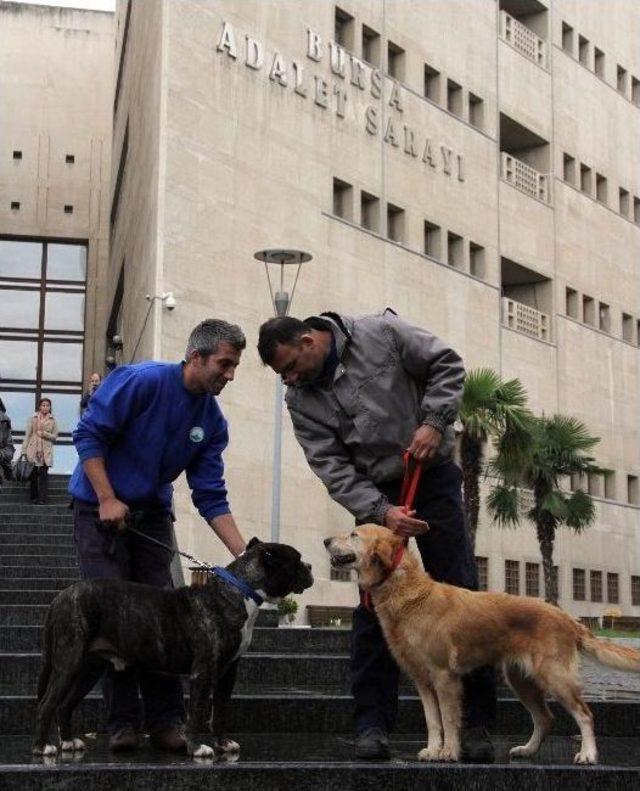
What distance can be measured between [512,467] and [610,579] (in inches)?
587

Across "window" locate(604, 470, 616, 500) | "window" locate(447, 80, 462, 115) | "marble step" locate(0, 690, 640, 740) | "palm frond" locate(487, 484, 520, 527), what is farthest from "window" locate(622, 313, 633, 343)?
"marble step" locate(0, 690, 640, 740)

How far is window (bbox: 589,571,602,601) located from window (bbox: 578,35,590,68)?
1853 cm

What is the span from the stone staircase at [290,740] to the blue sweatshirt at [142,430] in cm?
137

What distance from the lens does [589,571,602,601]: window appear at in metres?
47.1

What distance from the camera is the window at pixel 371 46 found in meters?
39.7

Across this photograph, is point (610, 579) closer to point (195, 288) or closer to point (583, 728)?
point (195, 288)

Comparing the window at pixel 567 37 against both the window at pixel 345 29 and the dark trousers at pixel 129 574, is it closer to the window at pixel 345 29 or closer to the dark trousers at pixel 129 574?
the window at pixel 345 29

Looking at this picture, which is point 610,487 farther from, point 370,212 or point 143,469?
point 143,469

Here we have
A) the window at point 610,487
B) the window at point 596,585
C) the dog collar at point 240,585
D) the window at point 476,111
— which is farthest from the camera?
the window at point 610,487

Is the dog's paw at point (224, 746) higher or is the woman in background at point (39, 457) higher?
the woman in background at point (39, 457)

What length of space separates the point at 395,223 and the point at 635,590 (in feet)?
59.2

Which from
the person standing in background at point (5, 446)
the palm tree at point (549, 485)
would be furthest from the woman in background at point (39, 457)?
the palm tree at point (549, 485)

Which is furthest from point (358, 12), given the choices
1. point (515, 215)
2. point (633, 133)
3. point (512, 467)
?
point (633, 133)

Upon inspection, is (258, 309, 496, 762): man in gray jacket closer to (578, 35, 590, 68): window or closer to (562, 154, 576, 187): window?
(562, 154, 576, 187): window
